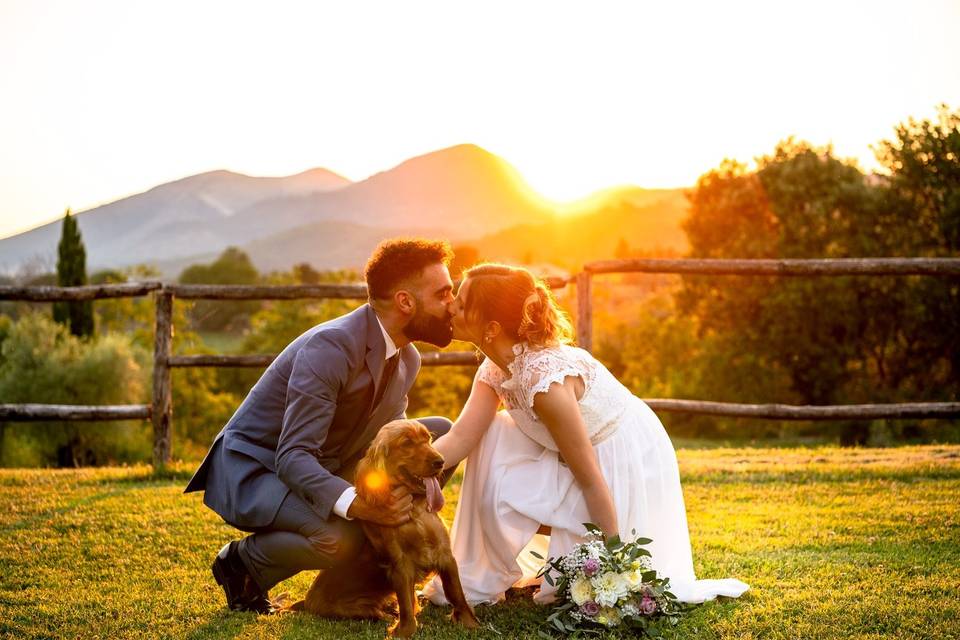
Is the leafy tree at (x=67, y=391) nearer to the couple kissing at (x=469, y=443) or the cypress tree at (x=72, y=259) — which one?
the cypress tree at (x=72, y=259)

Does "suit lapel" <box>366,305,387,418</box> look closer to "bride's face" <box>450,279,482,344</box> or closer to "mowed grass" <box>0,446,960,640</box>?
"bride's face" <box>450,279,482,344</box>

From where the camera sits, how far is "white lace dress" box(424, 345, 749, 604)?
13.9 ft

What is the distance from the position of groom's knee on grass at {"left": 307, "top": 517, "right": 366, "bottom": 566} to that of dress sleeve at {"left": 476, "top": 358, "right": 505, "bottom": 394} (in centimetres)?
101

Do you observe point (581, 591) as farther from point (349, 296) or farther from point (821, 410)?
point (821, 410)

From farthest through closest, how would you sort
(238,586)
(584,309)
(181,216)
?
(181,216), (584,309), (238,586)

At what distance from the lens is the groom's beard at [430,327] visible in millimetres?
4328

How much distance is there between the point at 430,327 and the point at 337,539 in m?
1.10

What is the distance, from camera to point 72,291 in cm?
832

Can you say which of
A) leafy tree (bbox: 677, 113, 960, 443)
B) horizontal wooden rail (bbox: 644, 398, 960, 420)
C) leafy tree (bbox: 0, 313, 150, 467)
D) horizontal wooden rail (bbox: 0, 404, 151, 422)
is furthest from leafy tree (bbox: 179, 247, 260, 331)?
horizontal wooden rail (bbox: 644, 398, 960, 420)

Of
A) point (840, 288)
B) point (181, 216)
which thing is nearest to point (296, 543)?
point (840, 288)

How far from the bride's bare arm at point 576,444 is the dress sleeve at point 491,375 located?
412 mm

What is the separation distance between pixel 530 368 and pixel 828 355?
18.4 m

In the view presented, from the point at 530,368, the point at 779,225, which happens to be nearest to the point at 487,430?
the point at 530,368

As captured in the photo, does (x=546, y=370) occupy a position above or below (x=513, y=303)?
below
